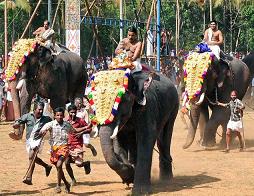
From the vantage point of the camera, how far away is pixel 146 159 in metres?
9.90

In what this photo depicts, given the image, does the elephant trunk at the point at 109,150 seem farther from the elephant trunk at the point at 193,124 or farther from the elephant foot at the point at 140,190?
the elephant trunk at the point at 193,124

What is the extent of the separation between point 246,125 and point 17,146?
7.58 metres

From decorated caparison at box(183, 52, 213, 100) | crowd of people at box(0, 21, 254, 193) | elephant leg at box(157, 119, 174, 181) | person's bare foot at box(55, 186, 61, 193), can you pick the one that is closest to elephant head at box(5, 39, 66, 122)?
decorated caparison at box(183, 52, 213, 100)

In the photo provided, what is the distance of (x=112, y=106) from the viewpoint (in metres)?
9.23

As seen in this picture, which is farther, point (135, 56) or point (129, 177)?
point (135, 56)

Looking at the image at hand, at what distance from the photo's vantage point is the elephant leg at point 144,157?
9727 mm

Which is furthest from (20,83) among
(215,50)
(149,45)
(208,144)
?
(149,45)

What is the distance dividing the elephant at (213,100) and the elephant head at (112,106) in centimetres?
576

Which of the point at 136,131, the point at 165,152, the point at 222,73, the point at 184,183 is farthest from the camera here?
the point at 222,73

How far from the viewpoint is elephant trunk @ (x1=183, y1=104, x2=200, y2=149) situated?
50.5 ft

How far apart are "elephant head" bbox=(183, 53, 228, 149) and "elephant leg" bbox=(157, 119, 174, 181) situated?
141 inches

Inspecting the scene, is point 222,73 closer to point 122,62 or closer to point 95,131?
point 122,62

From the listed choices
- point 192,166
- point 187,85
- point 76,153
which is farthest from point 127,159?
point 187,85

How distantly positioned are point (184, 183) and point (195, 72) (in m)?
4.67
